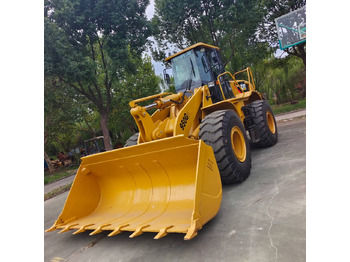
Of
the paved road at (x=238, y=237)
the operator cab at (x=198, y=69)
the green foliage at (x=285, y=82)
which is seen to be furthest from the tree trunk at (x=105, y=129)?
the green foliage at (x=285, y=82)

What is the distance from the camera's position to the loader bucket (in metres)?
2.73

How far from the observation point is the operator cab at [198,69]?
17.5 feet

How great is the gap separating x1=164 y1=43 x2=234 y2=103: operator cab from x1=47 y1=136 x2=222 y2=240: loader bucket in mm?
2409

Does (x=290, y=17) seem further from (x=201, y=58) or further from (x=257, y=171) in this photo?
(x=257, y=171)

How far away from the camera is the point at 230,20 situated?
42.6ft

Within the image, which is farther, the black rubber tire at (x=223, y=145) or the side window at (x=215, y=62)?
the side window at (x=215, y=62)

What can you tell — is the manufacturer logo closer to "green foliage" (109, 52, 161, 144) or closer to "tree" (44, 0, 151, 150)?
"tree" (44, 0, 151, 150)

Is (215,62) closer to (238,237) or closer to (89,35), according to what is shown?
(238,237)

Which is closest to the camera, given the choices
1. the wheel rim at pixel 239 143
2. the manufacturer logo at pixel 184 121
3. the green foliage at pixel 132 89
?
the manufacturer logo at pixel 184 121

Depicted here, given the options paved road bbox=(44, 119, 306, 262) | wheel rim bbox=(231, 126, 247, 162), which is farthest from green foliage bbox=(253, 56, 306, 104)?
paved road bbox=(44, 119, 306, 262)

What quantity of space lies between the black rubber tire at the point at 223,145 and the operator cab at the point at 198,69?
1.40 m

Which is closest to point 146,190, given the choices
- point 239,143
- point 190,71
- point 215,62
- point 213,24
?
point 239,143

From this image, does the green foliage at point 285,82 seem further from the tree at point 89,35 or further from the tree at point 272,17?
the tree at point 89,35

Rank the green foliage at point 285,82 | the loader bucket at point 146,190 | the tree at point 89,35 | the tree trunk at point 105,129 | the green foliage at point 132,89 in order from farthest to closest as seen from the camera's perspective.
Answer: the green foliage at point 285,82 → the green foliage at point 132,89 → the tree trunk at point 105,129 → the tree at point 89,35 → the loader bucket at point 146,190
